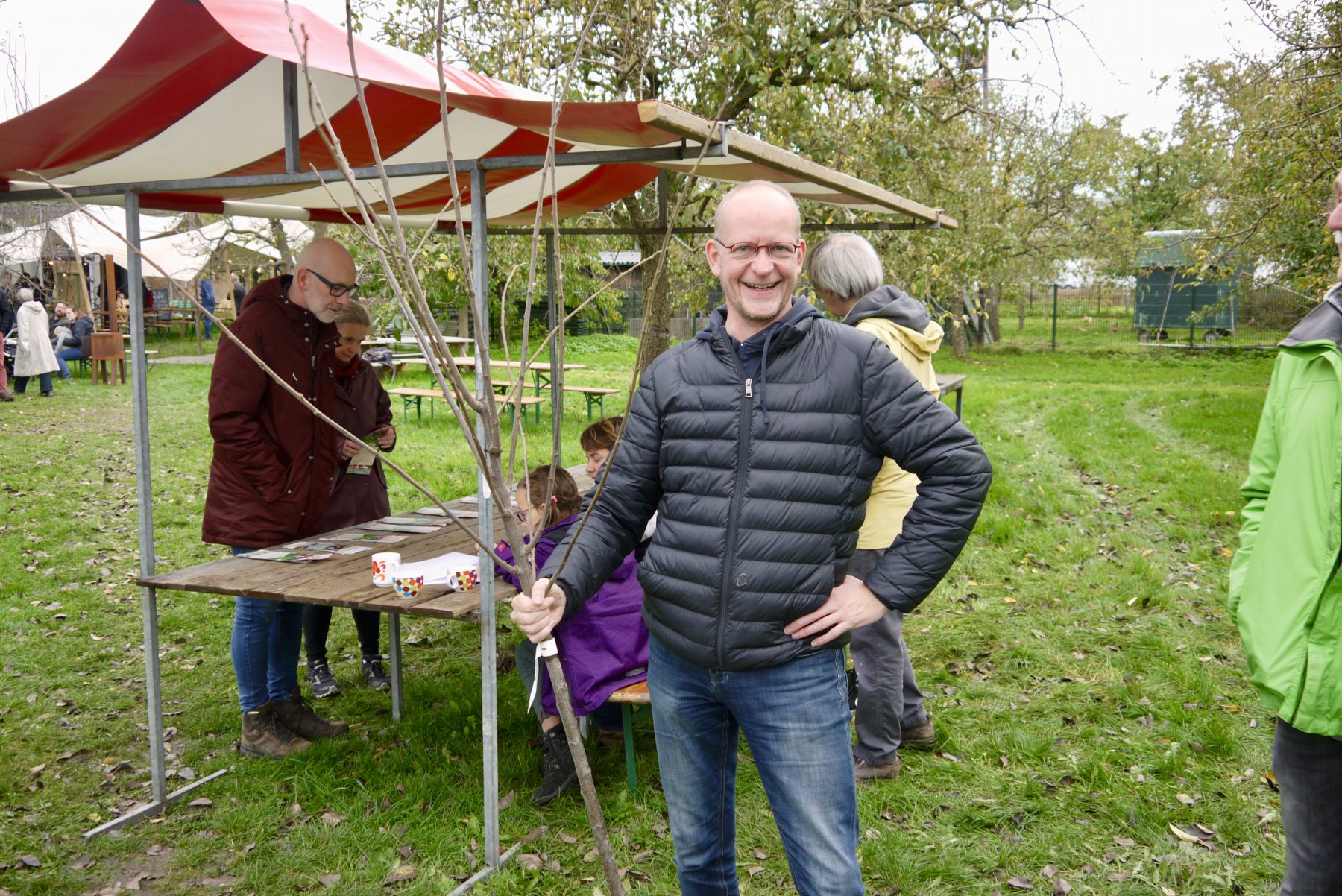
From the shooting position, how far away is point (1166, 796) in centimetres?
379

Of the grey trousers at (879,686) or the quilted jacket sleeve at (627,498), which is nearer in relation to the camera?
the quilted jacket sleeve at (627,498)

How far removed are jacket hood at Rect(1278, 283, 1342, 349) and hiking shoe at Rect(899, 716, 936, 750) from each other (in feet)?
8.62

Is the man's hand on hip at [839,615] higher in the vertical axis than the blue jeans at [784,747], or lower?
higher

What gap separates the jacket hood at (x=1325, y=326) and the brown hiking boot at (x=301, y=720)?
12.5 feet

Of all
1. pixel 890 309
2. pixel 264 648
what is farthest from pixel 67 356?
pixel 890 309

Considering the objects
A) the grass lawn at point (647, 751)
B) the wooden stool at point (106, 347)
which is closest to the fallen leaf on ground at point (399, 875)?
the grass lawn at point (647, 751)

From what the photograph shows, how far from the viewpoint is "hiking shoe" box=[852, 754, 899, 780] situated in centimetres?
392

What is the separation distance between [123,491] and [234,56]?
7.12 meters

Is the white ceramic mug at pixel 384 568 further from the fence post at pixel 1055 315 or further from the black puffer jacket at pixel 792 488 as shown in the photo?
the fence post at pixel 1055 315

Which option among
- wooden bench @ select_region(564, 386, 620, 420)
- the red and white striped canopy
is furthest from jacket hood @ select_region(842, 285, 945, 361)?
wooden bench @ select_region(564, 386, 620, 420)

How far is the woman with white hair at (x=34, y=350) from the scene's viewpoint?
599 inches

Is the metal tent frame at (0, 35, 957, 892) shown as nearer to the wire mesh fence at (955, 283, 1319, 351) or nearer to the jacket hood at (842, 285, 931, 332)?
the jacket hood at (842, 285, 931, 332)

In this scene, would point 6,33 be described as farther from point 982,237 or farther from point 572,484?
point 572,484

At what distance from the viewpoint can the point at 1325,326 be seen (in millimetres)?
1923
